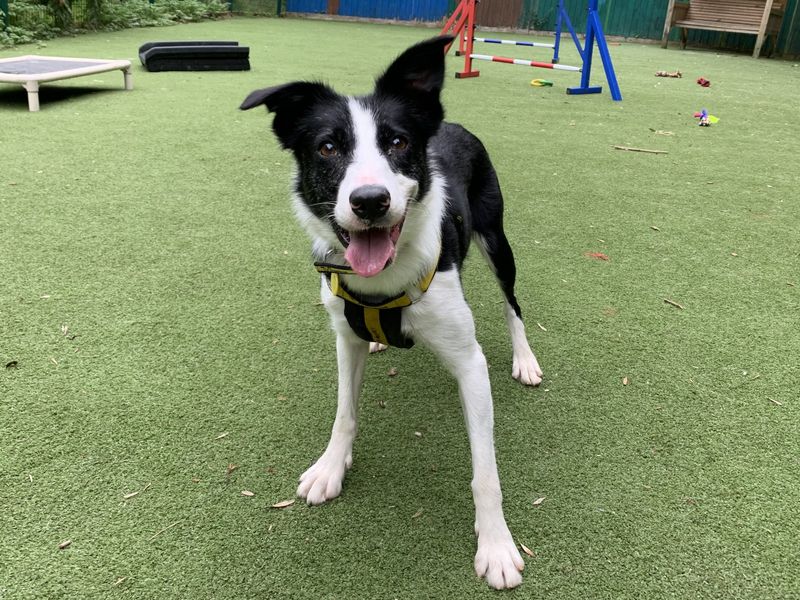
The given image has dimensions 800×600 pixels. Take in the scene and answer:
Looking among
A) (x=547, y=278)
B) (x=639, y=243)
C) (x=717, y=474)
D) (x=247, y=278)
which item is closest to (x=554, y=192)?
(x=639, y=243)

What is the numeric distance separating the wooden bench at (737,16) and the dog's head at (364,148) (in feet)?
55.1

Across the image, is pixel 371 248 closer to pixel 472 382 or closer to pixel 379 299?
pixel 379 299

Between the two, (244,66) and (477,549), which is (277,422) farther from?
(244,66)

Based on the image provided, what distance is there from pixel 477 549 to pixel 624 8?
21064mm

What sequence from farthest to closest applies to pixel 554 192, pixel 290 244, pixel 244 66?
pixel 244 66
pixel 554 192
pixel 290 244

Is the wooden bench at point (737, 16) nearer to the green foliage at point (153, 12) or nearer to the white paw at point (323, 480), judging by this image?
the green foliage at point (153, 12)

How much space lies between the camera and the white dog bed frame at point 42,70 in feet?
20.6

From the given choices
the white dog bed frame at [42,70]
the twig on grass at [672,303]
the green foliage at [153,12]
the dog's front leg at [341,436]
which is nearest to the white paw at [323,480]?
the dog's front leg at [341,436]

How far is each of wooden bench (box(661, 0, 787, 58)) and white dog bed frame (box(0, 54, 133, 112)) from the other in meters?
15.0

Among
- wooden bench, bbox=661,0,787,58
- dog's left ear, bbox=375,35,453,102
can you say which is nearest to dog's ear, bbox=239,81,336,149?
dog's left ear, bbox=375,35,453,102

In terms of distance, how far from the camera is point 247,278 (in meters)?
3.48

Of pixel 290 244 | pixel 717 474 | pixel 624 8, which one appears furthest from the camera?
pixel 624 8

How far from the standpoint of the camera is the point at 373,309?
76.6 inches

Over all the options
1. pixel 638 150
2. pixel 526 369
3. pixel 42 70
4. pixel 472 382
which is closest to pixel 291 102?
pixel 472 382
